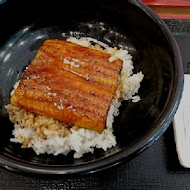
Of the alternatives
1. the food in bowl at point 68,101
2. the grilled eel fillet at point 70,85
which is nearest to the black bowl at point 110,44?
the food in bowl at point 68,101

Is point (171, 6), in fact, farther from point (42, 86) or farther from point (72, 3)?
point (42, 86)

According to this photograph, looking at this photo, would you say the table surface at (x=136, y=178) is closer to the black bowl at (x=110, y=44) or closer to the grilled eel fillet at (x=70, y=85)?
the black bowl at (x=110, y=44)

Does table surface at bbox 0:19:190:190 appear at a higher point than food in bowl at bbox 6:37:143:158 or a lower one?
lower

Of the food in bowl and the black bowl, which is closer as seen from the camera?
the black bowl

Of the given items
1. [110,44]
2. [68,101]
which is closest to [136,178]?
[68,101]

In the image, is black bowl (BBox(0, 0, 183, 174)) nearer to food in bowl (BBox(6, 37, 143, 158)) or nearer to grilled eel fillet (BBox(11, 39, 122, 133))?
food in bowl (BBox(6, 37, 143, 158))

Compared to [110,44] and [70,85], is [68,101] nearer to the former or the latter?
[70,85]

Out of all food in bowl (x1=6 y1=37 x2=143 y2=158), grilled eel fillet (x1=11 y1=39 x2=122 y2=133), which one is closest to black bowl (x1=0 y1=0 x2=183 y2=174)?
food in bowl (x1=6 y1=37 x2=143 y2=158)
